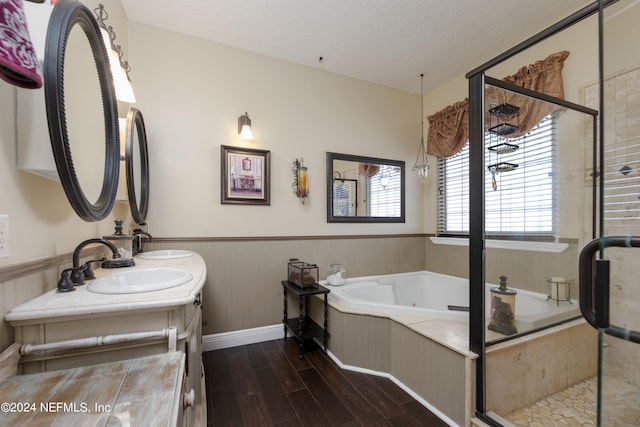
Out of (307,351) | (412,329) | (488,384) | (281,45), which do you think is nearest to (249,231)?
(307,351)

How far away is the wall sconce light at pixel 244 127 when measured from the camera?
2377mm

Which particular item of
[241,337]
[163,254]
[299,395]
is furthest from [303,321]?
[163,254]

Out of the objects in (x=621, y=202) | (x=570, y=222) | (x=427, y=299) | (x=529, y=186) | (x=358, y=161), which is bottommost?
(x=427, y=299)

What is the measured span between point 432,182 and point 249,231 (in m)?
2.30

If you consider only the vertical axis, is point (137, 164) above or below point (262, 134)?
below

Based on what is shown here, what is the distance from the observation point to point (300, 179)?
2598 millimetres

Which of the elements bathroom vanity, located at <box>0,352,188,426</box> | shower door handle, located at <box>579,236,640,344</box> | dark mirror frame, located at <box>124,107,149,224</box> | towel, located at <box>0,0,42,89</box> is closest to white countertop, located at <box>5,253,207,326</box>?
bathroom vanity, located at <box>0,352,188,426</box>

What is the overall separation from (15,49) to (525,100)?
8.42ft

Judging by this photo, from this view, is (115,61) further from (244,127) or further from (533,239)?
(533,239)

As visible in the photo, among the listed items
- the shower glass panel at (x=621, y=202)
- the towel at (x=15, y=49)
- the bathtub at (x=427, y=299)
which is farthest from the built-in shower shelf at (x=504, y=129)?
the towel at (x=15, y=49)

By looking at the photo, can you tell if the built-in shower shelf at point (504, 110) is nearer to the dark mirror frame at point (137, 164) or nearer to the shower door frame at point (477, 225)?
the shower door frame at point (477, 225)

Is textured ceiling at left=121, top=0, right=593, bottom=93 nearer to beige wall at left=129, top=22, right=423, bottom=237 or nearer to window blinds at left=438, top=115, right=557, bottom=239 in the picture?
beige wall at left=129, top=22, right=423, bottom=237

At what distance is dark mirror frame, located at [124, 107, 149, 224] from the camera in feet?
5.73

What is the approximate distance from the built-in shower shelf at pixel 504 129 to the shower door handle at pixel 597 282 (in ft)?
3.57
